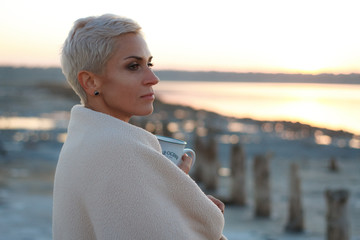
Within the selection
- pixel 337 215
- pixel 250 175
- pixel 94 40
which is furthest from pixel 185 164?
pixel 250 175

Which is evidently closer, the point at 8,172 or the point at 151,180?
the point at 151,180

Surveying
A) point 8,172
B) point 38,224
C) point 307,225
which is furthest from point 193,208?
point 8,172

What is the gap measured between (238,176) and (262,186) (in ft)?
3.17

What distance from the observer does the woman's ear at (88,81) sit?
2.04 m

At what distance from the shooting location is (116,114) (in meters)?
2.09

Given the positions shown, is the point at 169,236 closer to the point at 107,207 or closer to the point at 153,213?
the point at 153,213

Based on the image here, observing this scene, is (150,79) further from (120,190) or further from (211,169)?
(211,169)

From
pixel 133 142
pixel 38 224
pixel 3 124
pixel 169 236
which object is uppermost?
pixel 133 142

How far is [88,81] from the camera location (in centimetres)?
205

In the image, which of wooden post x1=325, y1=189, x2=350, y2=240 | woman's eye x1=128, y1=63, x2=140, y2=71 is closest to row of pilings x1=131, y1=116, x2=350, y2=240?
wooden post x1=325, y1=189, x2=350, y2=240

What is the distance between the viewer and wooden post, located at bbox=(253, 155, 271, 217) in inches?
398

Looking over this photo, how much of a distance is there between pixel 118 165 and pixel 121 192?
0.09 meters

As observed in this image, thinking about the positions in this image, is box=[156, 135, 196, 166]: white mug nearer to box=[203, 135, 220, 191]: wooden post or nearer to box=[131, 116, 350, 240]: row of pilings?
box=[131, 116, 350, 240]: row of pilings

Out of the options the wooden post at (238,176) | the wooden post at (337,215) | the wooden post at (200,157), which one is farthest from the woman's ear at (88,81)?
the wooden post at (200,157)
